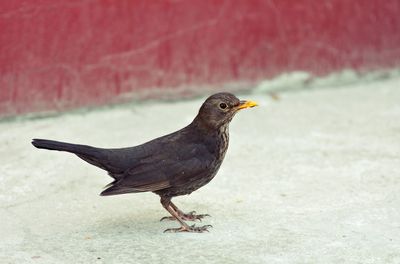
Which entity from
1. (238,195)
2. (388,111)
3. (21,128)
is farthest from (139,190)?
(388,111)

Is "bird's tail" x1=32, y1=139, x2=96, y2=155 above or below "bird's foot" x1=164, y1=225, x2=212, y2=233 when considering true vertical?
above

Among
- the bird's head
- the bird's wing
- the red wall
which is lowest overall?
the bird's wing

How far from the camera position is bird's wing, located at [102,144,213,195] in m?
4.28

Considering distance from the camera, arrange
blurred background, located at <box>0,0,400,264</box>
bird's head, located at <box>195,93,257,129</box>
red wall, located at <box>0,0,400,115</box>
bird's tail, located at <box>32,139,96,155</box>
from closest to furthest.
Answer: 1. bird's tail, located at <box>32,139,96,155</box>
2. blurred background, located at <box>0,0,400,264</box>
3. bird's head, located at <box>195,93,257,129</box>
4. red wall, located at <box>0,0,400,115</box>

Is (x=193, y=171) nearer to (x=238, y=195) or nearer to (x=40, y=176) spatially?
(x=238, y=195)

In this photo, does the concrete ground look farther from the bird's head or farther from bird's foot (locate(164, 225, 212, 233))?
the bird's head

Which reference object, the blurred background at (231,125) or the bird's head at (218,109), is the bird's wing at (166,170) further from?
the blurred background at (231,125)

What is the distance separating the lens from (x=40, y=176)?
5.23 m

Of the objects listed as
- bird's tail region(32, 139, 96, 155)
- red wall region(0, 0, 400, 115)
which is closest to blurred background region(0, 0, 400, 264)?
red wall region(0, 0, 400, 115)

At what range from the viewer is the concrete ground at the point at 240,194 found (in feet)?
13.8

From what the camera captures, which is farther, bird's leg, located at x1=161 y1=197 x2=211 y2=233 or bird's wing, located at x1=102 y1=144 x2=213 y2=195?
bird's leg, located at x1=161 y1=197 x2=211 y2=233

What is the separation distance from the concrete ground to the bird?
0.25 metres

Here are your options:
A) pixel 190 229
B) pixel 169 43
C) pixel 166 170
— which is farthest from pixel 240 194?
pixel 169 43

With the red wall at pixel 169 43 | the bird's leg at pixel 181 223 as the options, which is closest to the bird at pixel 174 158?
the bird's leg at pixel 181 223
